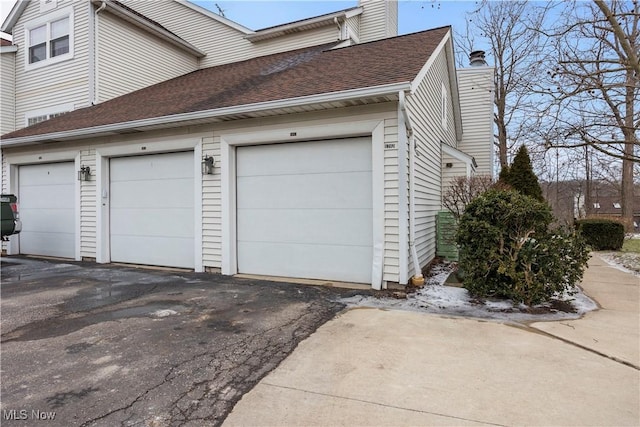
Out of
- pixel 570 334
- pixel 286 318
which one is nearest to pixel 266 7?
pixel 286 318

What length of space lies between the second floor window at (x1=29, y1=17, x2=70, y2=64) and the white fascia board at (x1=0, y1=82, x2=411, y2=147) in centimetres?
395

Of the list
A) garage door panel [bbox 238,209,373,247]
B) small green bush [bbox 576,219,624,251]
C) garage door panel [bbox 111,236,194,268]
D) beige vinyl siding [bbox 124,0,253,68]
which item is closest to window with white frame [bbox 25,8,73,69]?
beige vinyl siding [bbox 124,0,253,68]

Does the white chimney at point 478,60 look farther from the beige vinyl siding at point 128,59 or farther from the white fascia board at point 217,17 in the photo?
the beige vinyl siding at point 128,59

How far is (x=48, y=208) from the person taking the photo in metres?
9.18

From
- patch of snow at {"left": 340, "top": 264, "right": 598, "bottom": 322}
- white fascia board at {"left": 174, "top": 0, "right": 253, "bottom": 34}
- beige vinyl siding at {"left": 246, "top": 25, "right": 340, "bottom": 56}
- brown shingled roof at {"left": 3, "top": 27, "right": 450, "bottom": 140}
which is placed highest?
white fascia board at {"left": 174, "top": 0, "right": 253, "bottom": 34}

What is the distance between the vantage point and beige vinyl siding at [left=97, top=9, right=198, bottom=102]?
10.8 m

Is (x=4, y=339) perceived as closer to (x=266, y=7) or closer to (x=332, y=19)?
(x=332, y=19)

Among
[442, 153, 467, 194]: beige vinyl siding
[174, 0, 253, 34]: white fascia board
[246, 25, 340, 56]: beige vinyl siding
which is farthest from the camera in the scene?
[174, 0, 253, 34]: white fascia board

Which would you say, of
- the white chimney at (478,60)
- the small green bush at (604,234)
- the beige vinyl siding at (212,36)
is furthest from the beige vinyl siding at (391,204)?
the white chimney at (478,60)

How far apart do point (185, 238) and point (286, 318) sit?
154 inches

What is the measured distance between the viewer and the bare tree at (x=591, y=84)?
813 cm

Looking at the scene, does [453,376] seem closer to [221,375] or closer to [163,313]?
[221,375]

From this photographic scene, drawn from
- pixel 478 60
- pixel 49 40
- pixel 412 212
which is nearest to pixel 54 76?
pixel 49 40

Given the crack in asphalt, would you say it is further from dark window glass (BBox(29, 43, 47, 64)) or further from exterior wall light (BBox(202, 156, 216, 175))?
dark window glass (BBox(29, 43, 47, 64))
